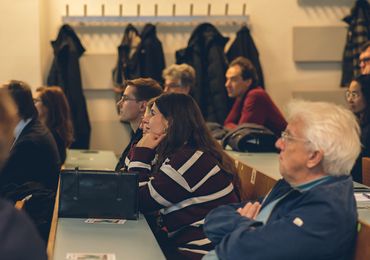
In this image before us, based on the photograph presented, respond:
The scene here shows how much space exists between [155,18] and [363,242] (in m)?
4.90

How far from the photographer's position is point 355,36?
21.0 ft

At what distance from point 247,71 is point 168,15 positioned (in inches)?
54.7

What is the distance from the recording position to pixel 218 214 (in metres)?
2.12

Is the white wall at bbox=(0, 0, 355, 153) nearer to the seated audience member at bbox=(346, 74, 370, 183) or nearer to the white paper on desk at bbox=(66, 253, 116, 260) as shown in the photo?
the seated audience member at bbox=(346, 74, 370, 183)

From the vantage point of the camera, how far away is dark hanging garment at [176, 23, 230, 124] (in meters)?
6.27

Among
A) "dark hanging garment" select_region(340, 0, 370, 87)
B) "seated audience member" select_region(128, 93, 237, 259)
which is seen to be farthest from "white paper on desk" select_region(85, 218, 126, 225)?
"dark hanging garment" select_region(340, 0, 370, 87)

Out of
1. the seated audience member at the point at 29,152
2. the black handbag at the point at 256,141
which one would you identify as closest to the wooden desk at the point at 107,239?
the seated audience member at the point at 29,152

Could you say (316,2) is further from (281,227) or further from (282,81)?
(281,227)

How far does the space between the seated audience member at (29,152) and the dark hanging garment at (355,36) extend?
3.82 metres

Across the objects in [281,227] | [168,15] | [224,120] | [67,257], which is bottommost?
[224,120]

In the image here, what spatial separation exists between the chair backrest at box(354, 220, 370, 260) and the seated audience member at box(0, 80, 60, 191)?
2029 mm

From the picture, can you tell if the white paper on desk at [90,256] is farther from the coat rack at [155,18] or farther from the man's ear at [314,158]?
the coat rack at [155,18]

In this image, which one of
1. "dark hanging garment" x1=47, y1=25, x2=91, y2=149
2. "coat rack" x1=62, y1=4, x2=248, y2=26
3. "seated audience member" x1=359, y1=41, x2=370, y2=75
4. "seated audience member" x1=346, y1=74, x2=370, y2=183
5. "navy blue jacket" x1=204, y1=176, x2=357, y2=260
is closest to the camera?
"navy blue jacket" x1=204, y1=176, x2=357, y2=260

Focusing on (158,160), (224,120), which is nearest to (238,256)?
(158,160)
